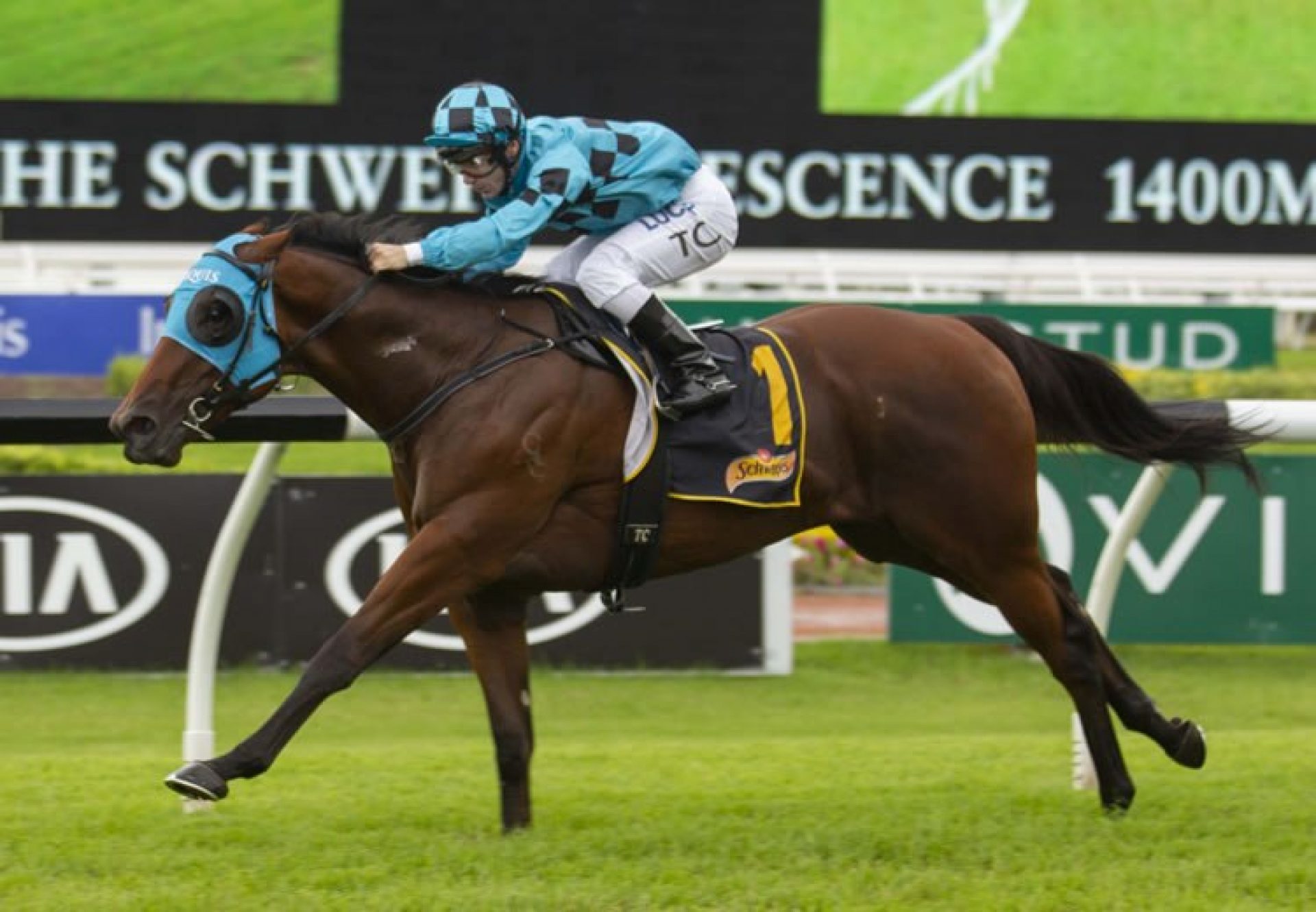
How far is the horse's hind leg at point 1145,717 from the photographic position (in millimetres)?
4824

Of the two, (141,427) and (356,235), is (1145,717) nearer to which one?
(356,235)

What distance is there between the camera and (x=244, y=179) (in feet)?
42.0

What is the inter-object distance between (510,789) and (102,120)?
9101 millimetres

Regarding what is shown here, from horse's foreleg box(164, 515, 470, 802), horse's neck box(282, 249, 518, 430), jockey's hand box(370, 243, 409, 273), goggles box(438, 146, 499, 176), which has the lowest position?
horse's foreleg box(164, 515, 470, 802)

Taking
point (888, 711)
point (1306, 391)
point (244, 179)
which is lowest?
point (888, 711)

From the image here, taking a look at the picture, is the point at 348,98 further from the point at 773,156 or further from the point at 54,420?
the point at 54,420

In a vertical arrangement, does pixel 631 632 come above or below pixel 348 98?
below

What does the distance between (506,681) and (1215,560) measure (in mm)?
3714

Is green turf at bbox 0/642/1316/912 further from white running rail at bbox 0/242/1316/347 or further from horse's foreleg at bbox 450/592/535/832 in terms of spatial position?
white running rail at bbox 0/242/1316/347

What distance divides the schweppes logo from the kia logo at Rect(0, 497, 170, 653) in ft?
10.0

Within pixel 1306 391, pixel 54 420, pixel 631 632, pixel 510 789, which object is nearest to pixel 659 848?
pixel 510 789

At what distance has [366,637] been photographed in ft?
13.8

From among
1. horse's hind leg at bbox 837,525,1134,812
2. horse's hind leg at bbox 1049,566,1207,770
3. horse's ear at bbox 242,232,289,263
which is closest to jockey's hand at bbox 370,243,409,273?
horse's ear at bbox 242,232,289,263

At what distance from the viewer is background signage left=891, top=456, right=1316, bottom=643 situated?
751 centimetres
